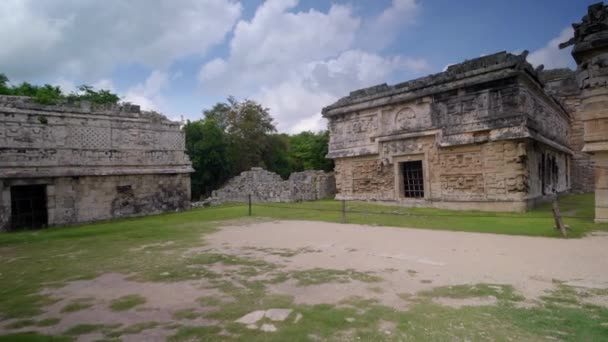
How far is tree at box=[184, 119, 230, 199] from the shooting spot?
25172 mm

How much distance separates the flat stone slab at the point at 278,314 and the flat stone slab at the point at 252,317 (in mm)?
62

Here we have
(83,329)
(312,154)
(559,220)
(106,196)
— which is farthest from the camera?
(312,154)

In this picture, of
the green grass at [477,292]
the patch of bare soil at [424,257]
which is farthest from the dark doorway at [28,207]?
the green grass at [477,292]

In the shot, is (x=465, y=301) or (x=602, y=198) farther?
(x=602, y=198)

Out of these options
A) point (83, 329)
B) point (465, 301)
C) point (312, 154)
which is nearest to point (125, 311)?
point (83, 329)

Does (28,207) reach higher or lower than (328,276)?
higher

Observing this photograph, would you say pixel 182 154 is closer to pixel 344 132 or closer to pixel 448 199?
pixel 344 132

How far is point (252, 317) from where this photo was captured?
10.1 feet

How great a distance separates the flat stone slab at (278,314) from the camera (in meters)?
3.05

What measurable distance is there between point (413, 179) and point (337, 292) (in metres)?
11.0

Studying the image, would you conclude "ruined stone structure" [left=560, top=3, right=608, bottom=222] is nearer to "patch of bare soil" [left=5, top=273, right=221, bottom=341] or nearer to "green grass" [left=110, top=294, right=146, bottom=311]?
"patch of bare soil" [left=5, top=273, right=221, bottom=341]

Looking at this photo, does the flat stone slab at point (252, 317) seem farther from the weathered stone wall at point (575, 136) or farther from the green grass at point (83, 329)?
the weathered stone wall at point (575, 136)

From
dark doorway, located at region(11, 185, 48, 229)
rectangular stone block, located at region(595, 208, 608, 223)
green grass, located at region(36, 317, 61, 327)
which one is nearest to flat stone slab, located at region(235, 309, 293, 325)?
green grass, located at region(36, 317, 61, 327)

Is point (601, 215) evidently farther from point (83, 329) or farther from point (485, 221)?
point (83, 329)
